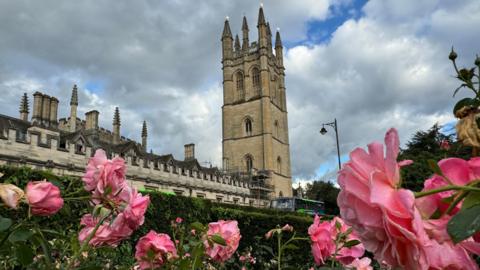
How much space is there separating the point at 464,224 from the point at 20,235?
99 cm

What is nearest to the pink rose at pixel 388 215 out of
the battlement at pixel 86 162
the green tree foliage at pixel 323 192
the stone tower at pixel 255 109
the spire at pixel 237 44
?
the battlement at pixel 86 162

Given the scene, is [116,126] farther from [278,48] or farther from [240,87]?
[278,48]

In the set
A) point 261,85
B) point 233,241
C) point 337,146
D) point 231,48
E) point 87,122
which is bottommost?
point 233,241

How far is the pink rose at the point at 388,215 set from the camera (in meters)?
0.53

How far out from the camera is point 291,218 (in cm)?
1235

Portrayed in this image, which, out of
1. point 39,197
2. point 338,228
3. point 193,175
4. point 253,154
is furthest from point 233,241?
point 253,154

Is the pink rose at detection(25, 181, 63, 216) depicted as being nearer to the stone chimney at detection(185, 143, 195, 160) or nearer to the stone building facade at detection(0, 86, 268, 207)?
the stone building facade at detection(0, 86, 268, 207)

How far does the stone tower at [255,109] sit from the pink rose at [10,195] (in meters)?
47.2

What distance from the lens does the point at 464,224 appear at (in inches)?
19.5

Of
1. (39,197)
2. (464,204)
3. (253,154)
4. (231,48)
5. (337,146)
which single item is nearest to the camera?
(464,204)

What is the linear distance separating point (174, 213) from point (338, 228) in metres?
10.4

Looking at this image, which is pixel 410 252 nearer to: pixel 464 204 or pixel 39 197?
pixel 464 204

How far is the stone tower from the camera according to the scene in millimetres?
50875

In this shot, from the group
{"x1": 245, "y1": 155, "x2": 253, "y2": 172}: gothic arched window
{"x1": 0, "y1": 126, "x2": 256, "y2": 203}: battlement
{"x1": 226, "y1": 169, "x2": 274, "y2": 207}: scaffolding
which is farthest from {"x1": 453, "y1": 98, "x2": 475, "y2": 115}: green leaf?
{"x1": 245, "y1": 155, "x2": 253, "y2": 172}: gothic arched window
